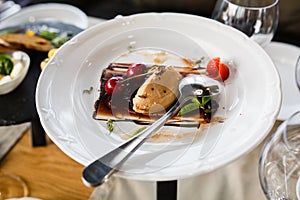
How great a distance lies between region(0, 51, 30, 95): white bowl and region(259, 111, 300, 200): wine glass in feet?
Result: 1.52

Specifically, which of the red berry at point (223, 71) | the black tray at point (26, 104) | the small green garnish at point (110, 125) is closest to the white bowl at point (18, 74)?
the black tray at point (26, 104)

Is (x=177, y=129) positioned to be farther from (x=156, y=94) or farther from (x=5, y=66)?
(x=5, y=66)

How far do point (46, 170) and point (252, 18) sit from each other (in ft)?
1.69

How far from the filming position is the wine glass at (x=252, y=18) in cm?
91

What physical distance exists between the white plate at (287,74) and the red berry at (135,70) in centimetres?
30

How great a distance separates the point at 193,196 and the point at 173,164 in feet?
0.90

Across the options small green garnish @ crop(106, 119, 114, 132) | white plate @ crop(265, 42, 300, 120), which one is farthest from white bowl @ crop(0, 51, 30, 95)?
white plate @ crop(265, 42, 300, 120)

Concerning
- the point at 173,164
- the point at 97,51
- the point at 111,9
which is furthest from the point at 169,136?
the point at 111,9

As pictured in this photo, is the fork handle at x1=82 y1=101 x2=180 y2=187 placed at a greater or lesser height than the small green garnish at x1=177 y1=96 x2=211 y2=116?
lesser

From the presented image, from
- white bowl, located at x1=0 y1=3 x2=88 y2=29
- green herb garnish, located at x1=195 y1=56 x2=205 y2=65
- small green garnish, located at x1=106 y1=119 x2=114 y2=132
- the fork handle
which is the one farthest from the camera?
white bowl, located at x1=0 y1=3 x2=88 y2=29

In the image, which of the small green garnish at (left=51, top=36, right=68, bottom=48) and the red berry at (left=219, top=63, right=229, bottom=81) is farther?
the small green garnish at (left=51, top=36, right=68, bottom=48)

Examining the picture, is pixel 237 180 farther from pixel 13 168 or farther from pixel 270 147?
pixel 13 168

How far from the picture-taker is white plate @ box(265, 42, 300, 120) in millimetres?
870

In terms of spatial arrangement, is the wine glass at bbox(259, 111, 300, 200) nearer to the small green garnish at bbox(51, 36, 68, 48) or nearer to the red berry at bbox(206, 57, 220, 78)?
the red berry at bbox(206, 57, 220, 78)
